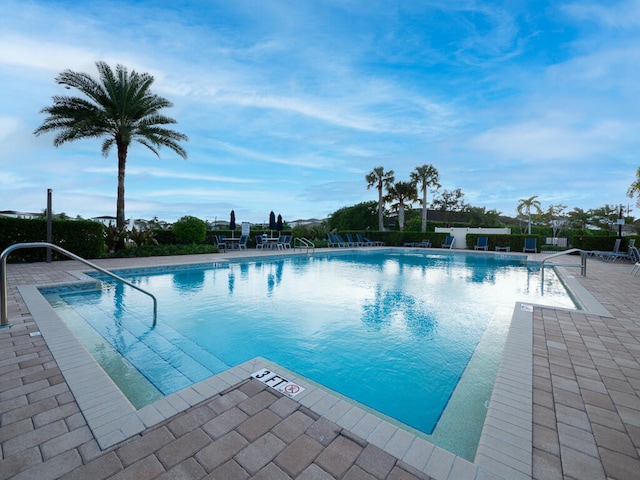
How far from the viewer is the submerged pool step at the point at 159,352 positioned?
10.3ft

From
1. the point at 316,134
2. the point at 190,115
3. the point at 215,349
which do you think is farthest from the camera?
the point at 316,134

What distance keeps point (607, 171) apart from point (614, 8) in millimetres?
32036

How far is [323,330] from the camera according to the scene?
15.7 ft

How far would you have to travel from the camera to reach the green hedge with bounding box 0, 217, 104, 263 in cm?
962

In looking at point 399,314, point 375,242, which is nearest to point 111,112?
point 399,314

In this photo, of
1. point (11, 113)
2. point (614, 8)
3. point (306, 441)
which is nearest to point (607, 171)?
point (614, 8)

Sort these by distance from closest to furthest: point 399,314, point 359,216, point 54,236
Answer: point 399,314 < point 54,236 < point 359,216

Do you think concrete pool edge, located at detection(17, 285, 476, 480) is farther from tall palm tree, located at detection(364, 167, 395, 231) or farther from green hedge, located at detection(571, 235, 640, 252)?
tall palm tree, located at detection(364, 167, 395, 231)

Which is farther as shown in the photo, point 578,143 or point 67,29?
point 578,143

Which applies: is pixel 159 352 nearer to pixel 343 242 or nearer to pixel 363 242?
pixel 343 242

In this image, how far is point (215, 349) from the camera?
4012mm

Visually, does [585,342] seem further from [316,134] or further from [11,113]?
[316,134]

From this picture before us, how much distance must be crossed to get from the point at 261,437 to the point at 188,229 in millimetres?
14252

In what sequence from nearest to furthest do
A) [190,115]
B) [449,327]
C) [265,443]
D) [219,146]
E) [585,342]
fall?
[265,443]
[585,342]
[449,327]
[190,115]
[219,146]
